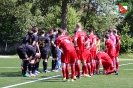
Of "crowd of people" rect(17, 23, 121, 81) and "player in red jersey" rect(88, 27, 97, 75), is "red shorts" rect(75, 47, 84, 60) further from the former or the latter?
"player in red jersey" rect(88, 27, 97, 75)

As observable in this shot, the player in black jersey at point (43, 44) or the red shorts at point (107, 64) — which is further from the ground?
the player in black jersey at point (43, 44)

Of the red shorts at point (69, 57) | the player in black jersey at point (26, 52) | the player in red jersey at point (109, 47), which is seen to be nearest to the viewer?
the red shorts at point (69, 57)

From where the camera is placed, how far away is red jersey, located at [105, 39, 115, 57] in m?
15.3

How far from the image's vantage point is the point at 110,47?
1543cm

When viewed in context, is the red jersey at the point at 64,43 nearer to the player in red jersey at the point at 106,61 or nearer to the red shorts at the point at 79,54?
the red shorts at the point at 79,54

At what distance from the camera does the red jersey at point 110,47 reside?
15297 mm

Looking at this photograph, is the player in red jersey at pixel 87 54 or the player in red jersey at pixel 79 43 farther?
the player in red jersey at pixel 87 54

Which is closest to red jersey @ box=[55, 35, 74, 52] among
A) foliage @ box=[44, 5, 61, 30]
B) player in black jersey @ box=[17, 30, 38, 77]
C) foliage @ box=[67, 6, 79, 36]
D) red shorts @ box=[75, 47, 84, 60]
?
red shorts @ box=[75, 47, 84, 60]

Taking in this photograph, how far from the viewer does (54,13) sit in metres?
52.7

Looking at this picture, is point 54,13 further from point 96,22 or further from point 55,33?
point 55,33

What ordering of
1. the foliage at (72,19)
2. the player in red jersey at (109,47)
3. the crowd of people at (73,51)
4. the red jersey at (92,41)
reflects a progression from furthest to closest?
the foliage at (72,19) < the player in red jersey at (109,47) < the red jersey at (92,41) < the crowd of people at (73,51)

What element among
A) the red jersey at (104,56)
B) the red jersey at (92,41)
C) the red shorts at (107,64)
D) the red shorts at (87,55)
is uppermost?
the red jersey at (92,41)

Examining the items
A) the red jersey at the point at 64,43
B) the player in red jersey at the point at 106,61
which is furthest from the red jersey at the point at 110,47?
the red jersey at the point at 64,43

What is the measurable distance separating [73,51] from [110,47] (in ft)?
10.2
